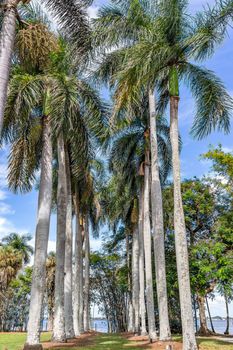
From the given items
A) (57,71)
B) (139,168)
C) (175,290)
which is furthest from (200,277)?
(57,71)

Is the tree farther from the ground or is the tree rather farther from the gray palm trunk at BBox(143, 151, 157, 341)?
the gray palm trunk at BBox(143, 151, 157, 341)

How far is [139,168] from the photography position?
72.2 ft

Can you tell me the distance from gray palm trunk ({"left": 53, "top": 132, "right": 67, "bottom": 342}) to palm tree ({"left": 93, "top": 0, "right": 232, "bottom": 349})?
4.47 meters

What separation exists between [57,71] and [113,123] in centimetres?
306

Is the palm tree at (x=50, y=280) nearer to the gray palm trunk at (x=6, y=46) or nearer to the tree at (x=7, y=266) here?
the tree at (x=7, y=266)

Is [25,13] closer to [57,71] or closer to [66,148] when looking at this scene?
[57,71]

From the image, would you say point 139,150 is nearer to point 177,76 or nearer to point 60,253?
point 60,253

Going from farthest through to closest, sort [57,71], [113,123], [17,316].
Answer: [17,316] → [57,71] → [113,123]

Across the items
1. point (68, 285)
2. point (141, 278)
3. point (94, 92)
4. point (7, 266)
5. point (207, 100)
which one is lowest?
point (68, 285)

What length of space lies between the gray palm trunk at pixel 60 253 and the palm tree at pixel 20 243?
2843 centimetres

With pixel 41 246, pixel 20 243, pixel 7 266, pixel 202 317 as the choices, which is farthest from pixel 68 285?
pixel 20 243

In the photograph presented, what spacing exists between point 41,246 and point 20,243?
109 ft

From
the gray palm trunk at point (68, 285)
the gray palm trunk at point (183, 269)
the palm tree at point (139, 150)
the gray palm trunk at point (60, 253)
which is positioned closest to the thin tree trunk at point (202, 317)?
the palm tree at point (139, 150)

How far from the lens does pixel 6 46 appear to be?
754 centimetres
